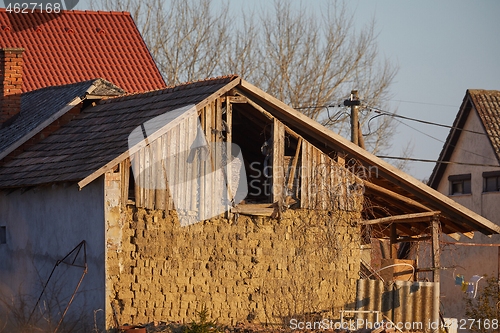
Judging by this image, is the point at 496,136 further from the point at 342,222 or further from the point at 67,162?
the point at 67,162

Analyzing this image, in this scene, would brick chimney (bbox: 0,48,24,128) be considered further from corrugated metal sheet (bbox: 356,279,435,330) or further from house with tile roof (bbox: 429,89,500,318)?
house with tile roof (bbox: 429,89,500,318)

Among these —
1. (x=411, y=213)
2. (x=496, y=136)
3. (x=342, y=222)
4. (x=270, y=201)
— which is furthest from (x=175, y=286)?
(x=496, y=136)

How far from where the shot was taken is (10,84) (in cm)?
2084

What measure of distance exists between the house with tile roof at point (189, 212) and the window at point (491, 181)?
30.0 feet

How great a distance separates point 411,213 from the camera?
62.3ft

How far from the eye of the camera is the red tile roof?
26.3 m

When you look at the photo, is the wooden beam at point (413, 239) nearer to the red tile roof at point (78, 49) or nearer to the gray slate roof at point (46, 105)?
the gray slate roof at point (46, 105)

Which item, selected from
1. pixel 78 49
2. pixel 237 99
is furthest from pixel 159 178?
pixel 78 49

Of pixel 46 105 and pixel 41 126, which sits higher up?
pixel 46 105

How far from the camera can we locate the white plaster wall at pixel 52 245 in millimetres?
15172

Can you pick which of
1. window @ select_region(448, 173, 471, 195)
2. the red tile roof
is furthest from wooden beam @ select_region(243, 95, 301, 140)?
window @ select_region(448, 173, 471, 195)

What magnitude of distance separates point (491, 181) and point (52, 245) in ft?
51.0

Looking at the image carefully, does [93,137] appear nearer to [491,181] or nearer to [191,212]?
[191,212]

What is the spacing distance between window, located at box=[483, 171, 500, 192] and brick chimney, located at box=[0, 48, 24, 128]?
14115 mm
